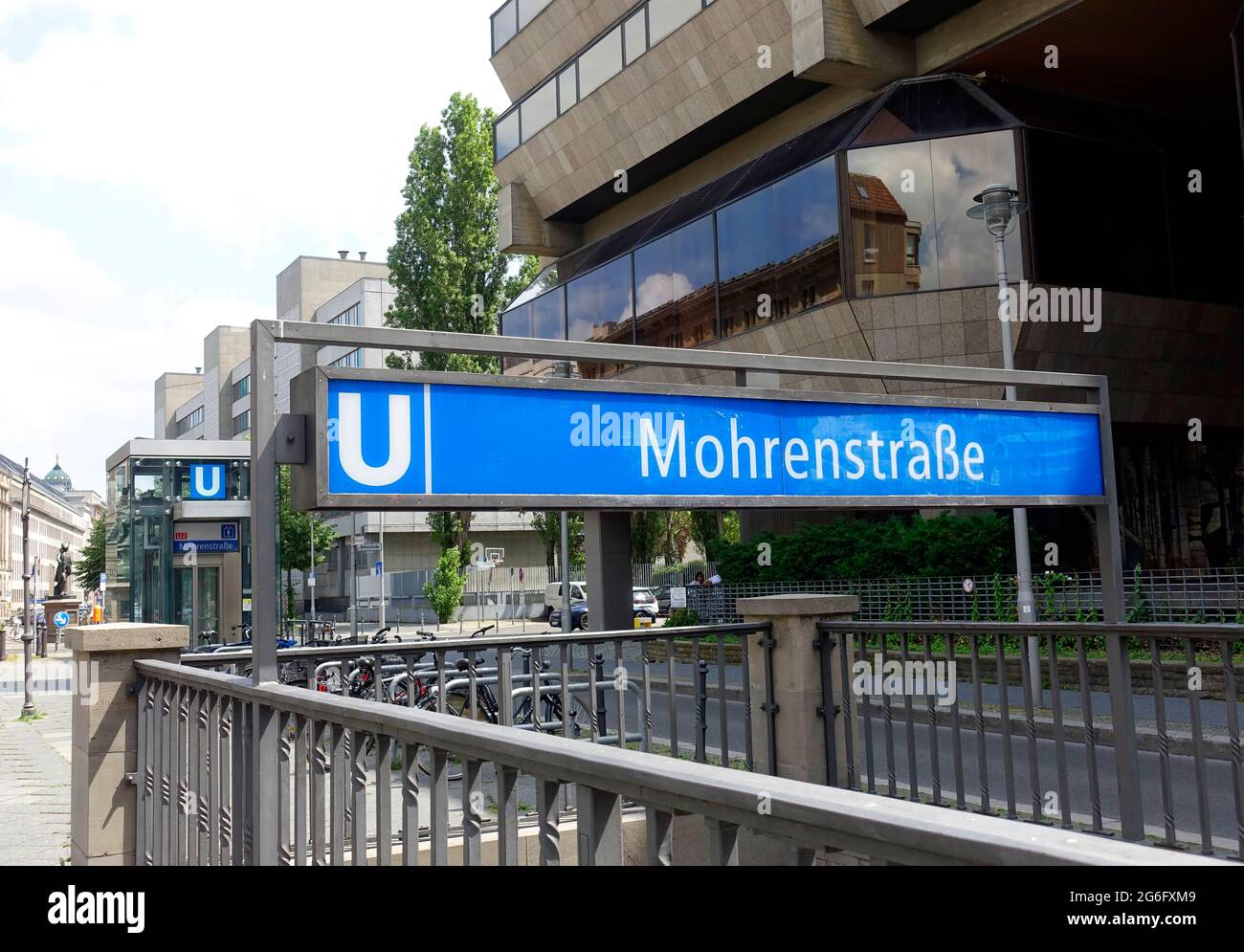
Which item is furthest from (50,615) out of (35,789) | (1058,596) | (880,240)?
(1058,596)

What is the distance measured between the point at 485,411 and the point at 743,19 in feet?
70.2

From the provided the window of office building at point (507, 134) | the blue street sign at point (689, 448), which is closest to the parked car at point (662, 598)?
the window of office building at point (507, 134)

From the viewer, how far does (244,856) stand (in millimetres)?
3670

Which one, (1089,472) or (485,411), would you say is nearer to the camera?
(485,411)

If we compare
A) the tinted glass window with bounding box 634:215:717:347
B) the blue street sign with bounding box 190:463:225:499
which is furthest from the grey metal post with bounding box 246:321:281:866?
the tinted glass window with bounding box 634:215:717:347

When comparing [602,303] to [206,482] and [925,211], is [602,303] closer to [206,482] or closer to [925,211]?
[925,211]

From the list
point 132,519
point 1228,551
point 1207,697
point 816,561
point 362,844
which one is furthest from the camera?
point 1228,551

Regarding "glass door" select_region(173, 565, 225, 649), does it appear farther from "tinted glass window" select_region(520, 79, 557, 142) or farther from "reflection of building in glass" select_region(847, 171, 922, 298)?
"tinted glass window" select_region(520, 79, 557, 142)

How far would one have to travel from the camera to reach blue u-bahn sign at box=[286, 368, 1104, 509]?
3.55 meters

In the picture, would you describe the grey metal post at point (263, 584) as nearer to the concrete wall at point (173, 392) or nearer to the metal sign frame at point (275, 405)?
the metal sign frame at point (275, 405)

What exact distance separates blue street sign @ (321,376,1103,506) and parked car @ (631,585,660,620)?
3256 cm
